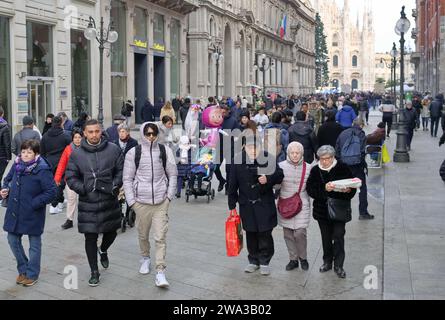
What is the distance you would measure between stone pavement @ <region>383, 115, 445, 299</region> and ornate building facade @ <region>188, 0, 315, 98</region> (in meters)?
27.3

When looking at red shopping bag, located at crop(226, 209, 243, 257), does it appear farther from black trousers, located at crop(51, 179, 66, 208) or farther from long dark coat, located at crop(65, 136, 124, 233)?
black trousers, located at crop(51, 179, 66, 208)

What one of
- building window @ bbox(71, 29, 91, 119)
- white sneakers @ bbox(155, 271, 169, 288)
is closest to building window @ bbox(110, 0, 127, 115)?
building window @ bbox(71, 29, 91, 119)

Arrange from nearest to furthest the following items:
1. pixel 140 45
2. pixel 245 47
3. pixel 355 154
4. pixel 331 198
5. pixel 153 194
A: pixel 153 194
pixel 331 198
pixel 355 154
pixel 140 45
pixel 245 47

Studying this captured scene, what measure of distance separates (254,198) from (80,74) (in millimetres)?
21382

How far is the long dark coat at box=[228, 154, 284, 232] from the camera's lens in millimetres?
7648

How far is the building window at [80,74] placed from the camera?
2695 centimetres

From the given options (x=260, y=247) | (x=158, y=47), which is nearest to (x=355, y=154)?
(x=260, y=247)

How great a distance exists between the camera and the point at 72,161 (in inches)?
294

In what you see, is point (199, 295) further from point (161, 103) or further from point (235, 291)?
point (161, 103)

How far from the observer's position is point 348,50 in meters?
174

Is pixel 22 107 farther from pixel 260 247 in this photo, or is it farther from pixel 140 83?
pixel 260 247

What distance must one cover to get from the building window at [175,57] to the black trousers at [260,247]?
1270 inches
